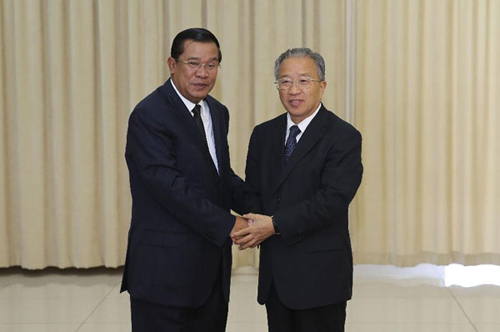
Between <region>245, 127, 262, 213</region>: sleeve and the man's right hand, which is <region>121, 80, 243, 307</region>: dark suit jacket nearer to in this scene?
the man's right hand

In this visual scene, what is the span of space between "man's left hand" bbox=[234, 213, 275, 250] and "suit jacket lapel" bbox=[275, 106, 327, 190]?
0.13 meters

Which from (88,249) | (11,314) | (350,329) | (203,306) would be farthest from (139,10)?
(203,306)

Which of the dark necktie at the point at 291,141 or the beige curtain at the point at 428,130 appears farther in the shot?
the beige curtain at the point at 428,130

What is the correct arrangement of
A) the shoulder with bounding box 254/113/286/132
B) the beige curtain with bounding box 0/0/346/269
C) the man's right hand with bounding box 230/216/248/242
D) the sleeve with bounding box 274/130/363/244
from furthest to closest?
the beige curtain with bounding box 0/0/346/269, the shoulder with bounding box 254/113/286/132, the man's right hand with bounding box 230/216/248/242, the sleeve with bounding box 274/130/363/244

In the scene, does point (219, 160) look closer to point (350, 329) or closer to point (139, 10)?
point (350, 329)

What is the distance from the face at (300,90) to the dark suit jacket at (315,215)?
0.06 metres

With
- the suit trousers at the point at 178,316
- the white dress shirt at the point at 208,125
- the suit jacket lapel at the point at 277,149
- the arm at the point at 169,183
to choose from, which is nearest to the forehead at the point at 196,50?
the white dress shirt at the point at 208,125

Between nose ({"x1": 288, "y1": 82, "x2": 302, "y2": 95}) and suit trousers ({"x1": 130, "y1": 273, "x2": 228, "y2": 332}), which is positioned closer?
nose ({"x1": 288, "y1": 82, "x2": 302, "y2": 95})

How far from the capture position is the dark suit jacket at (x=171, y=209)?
8.87ft

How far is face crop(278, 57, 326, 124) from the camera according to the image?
2.70 meters

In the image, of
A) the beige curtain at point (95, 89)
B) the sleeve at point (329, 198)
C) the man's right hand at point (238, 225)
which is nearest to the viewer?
→ the sleeve at point (329, 198)

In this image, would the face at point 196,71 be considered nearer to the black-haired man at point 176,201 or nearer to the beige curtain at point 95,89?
the black-haired man at point 176,201

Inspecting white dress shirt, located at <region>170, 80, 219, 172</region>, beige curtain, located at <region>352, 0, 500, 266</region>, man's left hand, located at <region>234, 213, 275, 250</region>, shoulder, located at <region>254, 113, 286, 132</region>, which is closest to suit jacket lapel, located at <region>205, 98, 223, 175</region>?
white dress shirt, located at <region>170, 80, 219, 172</region>

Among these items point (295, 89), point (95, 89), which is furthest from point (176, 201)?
point (95, 89)
